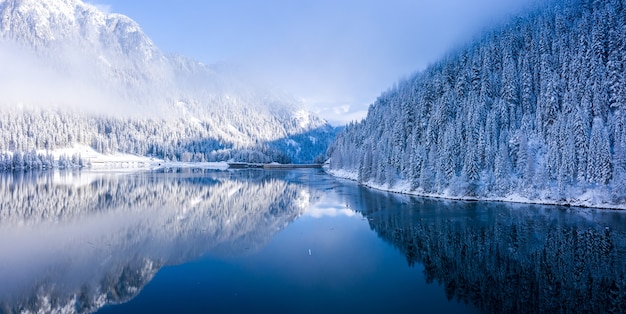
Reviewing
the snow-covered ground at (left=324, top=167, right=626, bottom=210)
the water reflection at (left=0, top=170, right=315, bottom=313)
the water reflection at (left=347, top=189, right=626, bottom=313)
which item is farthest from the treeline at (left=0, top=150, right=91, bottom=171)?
the water reflection at (left=347, top=189, right=626, bottom=313)

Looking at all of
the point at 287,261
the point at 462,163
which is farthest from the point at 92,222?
the point at 462,163

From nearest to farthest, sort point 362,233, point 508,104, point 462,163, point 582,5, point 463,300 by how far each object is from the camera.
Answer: point 463,300
point 362,233
point 462,163
point 508,104
point 582,5

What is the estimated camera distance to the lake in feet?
68.4

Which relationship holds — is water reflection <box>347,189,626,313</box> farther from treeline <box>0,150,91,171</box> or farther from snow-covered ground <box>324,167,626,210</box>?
treeline <box>0,150,91,171</box>

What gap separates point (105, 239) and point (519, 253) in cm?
4163

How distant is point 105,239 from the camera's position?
118ft

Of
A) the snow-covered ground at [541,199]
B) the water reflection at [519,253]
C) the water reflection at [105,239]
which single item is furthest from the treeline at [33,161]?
the water reflection at [519,253]

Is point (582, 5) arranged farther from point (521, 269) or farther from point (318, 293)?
point (318, 293)

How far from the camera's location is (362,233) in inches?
1607

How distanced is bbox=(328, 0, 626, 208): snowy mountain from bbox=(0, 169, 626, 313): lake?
1070 centimetres

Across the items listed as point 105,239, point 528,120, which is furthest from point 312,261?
point 528,120

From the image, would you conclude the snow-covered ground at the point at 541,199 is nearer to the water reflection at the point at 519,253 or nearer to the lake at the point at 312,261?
the lake at the point at 312,261

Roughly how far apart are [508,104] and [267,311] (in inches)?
3368

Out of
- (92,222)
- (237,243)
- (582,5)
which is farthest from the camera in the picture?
(582,5)
